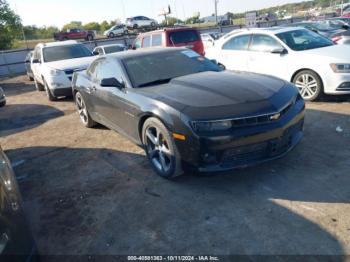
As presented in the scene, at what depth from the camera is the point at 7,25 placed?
29.4 metres

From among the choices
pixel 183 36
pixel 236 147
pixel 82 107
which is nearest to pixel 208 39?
pixel 183 36

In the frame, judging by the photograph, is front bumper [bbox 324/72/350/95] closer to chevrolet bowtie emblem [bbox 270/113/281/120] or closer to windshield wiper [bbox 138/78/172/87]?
chevrolet bowtie emblem [bbox 270/113/281/120]

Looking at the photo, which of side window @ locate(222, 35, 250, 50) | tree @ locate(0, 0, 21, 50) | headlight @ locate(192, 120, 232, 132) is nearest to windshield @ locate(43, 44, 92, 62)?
side window @ locate(222, 35, 250, 50)

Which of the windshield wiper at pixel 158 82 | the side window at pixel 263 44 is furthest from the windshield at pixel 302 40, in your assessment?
the windshield wiper at pixel 158 82

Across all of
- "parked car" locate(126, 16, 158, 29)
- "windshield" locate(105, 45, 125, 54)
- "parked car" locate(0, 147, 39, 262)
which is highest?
"parked car" locate(126, 16, 158, 29)

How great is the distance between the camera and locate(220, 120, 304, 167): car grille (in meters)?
3.39

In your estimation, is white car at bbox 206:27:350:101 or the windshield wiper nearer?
the windshield wiper

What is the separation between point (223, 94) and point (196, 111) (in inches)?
18.8

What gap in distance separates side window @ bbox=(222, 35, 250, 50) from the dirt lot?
3.30 metres

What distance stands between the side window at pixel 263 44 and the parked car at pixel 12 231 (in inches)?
249

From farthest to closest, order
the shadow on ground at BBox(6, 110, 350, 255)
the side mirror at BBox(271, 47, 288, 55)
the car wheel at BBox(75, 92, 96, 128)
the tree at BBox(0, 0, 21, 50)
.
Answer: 1. the tree at BBox(0, 0, 21, 50)
2. the side mirror at BBox(271, 47, 288, 55)
3. the car wheel at BBox(75, 92, 96, 128)
4. the shadow on ground at BBox(6, 110, 350, 255)

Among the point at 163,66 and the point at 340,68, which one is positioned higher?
the point at 163,66

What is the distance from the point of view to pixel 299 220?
300cm

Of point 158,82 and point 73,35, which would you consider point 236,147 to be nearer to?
point 158,82
